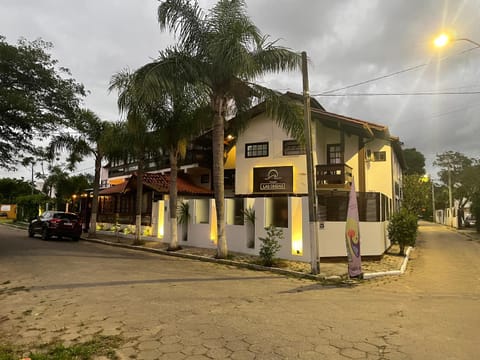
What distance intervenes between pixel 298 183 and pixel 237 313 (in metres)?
11.7

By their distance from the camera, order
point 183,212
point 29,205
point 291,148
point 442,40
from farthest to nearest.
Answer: point 29,205
point 291,148
point 183,212
point 442,40

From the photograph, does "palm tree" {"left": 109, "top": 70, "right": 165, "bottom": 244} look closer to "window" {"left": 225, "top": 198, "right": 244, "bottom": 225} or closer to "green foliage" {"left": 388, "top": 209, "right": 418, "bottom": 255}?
"window" {"left": 225, "top": 198, "right": 244, "bottom": 225}

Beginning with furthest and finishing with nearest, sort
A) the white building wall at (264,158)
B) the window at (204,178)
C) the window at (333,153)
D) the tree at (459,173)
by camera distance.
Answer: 1. the tree at (459,173)
2. the window at (204,178)
3. the window at (333,153)
4. the white building wall at (264,158)

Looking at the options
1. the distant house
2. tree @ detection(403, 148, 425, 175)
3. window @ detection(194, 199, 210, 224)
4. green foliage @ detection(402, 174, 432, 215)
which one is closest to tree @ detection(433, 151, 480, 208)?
tree @ detection(403, 148, 425, 175)

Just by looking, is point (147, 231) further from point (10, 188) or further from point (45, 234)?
point (10, 188)

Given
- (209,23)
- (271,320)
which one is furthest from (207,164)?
(271,320)

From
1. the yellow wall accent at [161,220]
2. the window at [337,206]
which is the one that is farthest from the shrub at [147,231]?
the window at [337,206]

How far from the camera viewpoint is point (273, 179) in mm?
17781

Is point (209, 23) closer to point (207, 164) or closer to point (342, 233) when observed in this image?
point (342, 233)

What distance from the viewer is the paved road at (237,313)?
187 inches

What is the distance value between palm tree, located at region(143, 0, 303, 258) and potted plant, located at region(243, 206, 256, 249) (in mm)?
1585

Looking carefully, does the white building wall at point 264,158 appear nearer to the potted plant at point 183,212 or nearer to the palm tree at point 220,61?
the potted plant at point 183,212

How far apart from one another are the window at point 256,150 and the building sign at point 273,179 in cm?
95

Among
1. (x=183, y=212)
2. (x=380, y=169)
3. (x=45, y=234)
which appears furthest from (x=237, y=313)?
(x=45, y=234)
